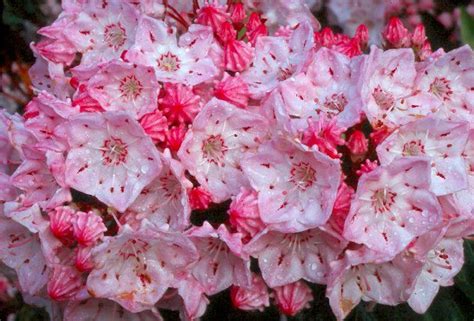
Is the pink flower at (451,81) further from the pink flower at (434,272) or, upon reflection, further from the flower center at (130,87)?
the flower center at (130,87)

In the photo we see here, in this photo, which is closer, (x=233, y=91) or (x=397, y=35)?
(x=233, y=91)

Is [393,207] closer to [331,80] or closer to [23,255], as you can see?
[331,80]

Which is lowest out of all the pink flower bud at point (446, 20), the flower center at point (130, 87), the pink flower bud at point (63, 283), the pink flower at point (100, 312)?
the pink flower bud at point (446, 20)

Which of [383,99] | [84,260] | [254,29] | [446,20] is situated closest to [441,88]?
[383,99]

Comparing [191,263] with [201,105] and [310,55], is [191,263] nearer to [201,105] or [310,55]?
[201,105]

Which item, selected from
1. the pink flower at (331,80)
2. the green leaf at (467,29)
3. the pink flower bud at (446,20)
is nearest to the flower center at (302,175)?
the pink flower at (331,80)

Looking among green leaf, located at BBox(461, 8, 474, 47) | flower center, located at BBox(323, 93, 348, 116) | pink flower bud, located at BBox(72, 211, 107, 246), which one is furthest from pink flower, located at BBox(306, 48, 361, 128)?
green leaf, located at BBox(461, 8, 474, 47)

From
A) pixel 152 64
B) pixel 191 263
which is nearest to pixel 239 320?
pixel 191 263
